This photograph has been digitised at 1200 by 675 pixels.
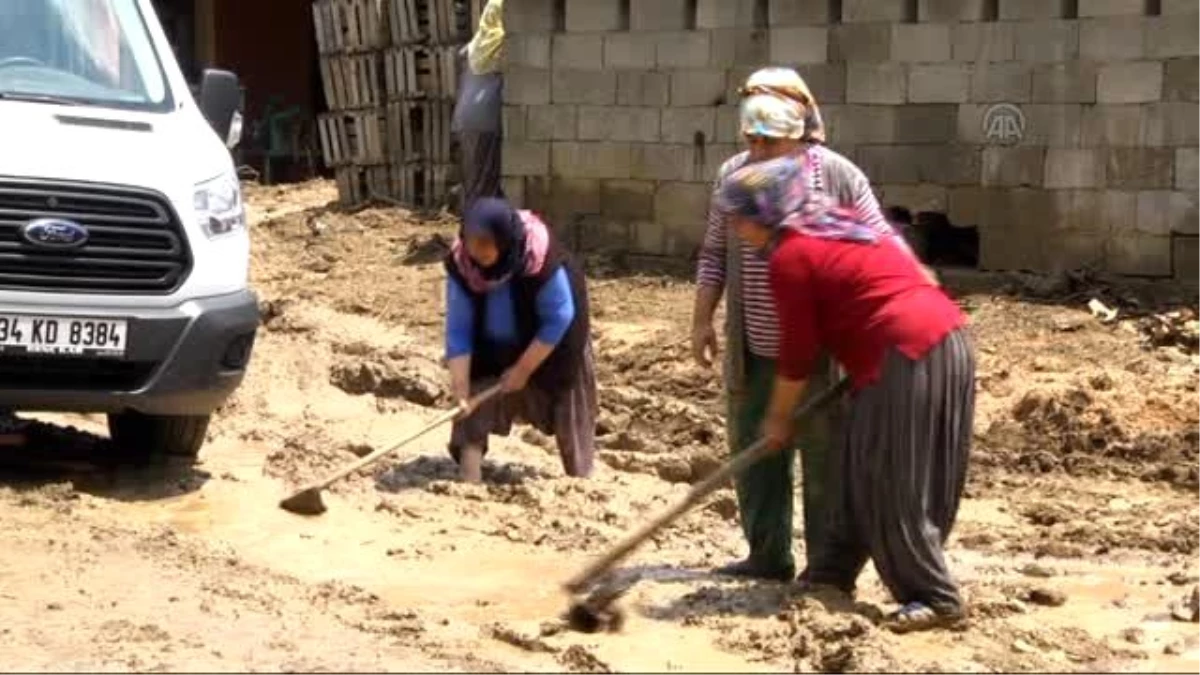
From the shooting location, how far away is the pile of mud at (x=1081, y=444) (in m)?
9.73

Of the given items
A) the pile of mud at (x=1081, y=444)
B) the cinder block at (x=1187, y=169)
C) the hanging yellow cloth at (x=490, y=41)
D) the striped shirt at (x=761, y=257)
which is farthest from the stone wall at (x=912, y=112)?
the striped shirt at (x=761, y=257)

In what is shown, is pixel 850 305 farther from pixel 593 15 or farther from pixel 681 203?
pixel 593 15

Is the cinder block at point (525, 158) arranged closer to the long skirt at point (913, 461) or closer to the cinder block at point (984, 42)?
the cinder block at point (984, 42)

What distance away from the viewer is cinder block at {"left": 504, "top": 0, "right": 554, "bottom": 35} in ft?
47.3

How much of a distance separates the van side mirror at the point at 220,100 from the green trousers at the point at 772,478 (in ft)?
9.85

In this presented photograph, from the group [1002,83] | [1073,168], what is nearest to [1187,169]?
[1073,168]

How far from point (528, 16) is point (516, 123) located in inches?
29.6

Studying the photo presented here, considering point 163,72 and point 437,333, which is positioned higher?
point 163,72

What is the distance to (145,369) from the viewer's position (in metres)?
8.08

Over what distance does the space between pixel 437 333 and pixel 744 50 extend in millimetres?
2706

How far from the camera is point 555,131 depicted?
47.3ft

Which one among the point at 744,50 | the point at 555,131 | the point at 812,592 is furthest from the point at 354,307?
the point at 812,592

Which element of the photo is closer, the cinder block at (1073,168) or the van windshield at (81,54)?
the van windshield at (81,54)

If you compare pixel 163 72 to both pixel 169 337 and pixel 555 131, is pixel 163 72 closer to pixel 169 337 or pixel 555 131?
pixel 169 337
